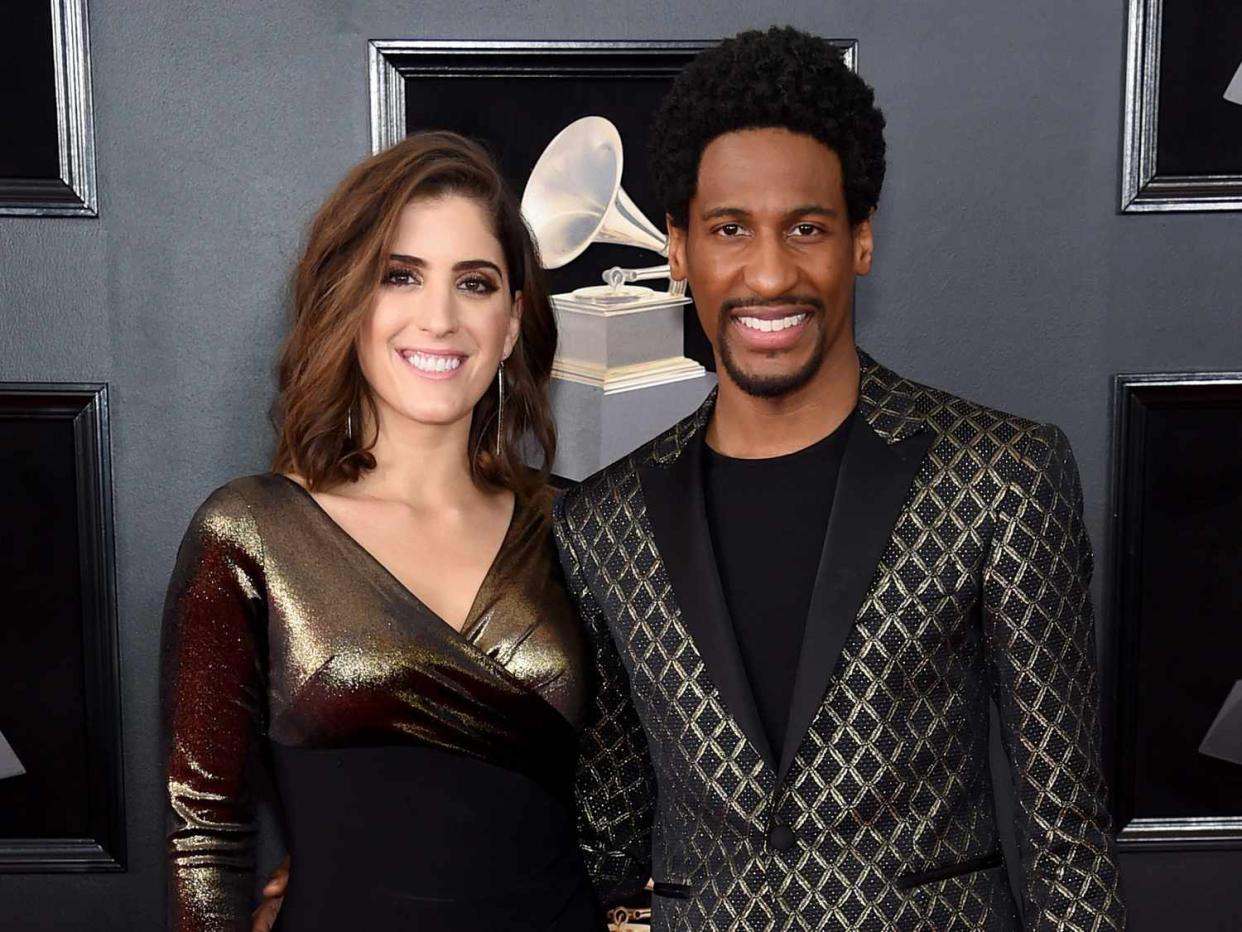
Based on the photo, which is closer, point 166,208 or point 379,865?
point 379,865

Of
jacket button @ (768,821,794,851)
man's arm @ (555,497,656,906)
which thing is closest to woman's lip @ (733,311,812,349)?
man's arm @ (555,497,656,906)

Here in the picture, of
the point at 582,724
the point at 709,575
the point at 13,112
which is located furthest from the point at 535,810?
the point at 13,112

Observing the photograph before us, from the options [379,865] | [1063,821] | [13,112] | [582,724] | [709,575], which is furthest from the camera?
[13,112]

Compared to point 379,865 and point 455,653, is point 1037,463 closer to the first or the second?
point 455,653

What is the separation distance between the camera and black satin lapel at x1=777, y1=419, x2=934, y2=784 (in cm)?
155

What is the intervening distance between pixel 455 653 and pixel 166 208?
1.07 metres

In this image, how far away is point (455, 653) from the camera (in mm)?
1908

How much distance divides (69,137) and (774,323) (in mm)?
1453

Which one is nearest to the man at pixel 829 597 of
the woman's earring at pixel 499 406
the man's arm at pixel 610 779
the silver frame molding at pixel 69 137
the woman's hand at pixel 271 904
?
the man's arm at pixel 610 779

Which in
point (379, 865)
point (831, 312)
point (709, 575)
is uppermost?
point (831, 312)

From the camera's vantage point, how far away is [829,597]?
5.16 ft

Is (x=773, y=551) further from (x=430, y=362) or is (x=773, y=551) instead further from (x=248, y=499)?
(x=248, y=499)

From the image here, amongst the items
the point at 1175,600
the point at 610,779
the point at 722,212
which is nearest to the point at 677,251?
the point at 722,212

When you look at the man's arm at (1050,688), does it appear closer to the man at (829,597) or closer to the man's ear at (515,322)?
the man at (829,597)
